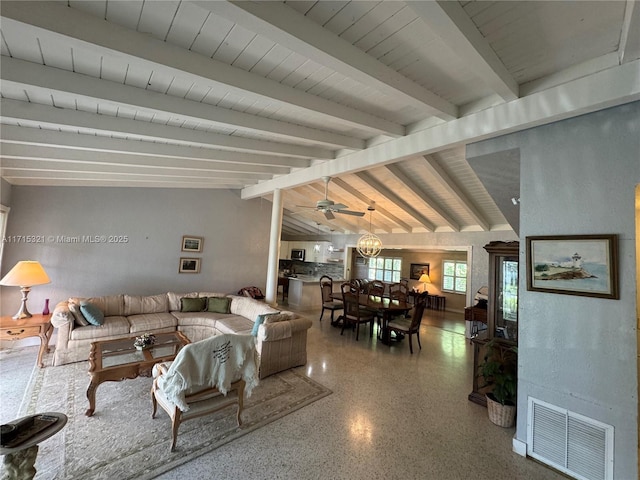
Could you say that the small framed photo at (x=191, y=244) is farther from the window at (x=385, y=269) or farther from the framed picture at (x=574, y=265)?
the window at (x=385, y=269)

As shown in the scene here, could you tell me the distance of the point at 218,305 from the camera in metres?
5.35

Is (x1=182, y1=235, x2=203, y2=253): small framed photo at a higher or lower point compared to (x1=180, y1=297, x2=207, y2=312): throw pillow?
higher

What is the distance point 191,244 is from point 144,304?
5.05ft

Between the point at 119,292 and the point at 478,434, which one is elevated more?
the point at 119,292

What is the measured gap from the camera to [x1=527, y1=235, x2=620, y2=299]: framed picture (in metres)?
2.00

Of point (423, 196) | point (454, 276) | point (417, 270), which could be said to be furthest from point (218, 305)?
point (454, 276)

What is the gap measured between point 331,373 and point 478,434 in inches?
70.9

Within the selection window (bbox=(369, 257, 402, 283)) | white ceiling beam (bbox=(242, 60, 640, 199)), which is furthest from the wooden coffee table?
window (bbox=(369, 257, 402, 283))

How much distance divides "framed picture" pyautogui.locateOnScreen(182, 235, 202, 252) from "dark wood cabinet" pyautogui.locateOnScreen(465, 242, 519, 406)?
5413 millimetres

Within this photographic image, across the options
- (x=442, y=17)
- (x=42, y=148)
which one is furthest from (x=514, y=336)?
(x=42, y=148)

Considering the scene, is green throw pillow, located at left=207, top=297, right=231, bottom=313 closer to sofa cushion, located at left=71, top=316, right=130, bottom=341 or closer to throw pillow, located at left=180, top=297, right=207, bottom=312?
throw pillow, located at left=180, top=297, right=207, bottom=312

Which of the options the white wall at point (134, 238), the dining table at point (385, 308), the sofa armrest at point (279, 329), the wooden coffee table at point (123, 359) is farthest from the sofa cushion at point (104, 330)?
the dining table at point (385, 308)

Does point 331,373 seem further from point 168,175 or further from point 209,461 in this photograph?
point 168,175

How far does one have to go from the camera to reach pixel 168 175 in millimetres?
4766
